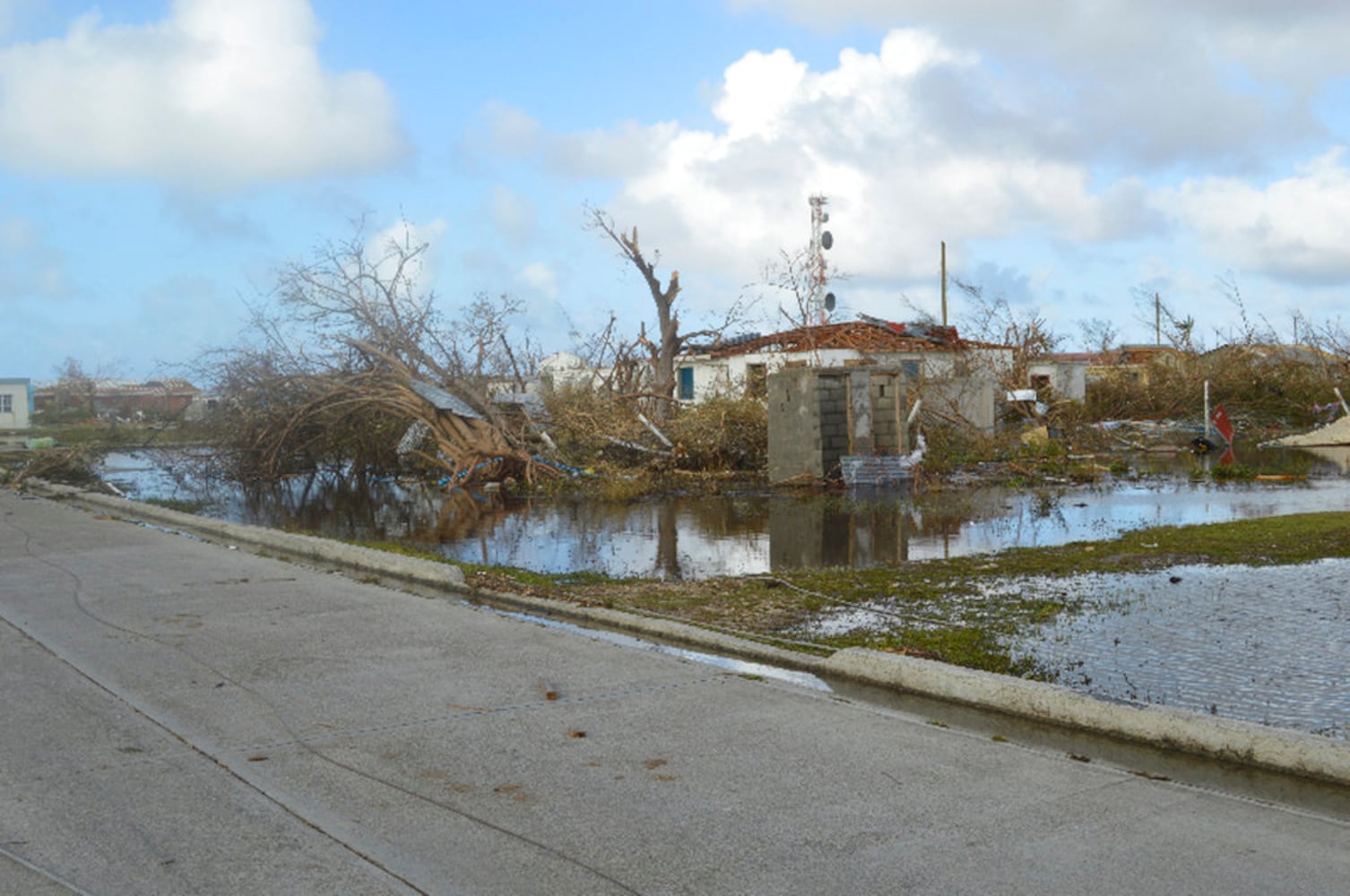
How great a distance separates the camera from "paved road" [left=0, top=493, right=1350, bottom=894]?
423 centimetres

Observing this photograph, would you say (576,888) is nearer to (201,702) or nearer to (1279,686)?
(201,702)

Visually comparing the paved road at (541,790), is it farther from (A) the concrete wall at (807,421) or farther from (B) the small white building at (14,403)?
(B) the small white building at (14,403)

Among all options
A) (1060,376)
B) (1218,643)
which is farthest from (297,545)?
(1060,376)

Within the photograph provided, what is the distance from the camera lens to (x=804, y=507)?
18.5m

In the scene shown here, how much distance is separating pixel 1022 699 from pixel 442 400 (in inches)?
748

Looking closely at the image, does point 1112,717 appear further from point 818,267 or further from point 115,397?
point 115,397

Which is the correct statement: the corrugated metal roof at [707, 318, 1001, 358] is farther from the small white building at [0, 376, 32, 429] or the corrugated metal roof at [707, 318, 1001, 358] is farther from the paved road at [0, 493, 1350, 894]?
the small white building at [0, 376, 32, 429]

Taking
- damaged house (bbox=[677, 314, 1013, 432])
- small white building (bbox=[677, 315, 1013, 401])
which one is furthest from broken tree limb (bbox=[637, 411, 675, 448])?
small white building (bbox=[677, 315, 1013, 401])

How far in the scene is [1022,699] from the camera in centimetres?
631

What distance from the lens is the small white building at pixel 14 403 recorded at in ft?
252

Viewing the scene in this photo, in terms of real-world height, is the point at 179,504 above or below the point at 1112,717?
above

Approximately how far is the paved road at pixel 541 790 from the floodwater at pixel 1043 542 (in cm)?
178

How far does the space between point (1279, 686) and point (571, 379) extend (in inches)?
1005

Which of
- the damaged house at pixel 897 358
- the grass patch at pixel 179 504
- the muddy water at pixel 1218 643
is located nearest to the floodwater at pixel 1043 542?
the muddy water at pixel 1218 643
